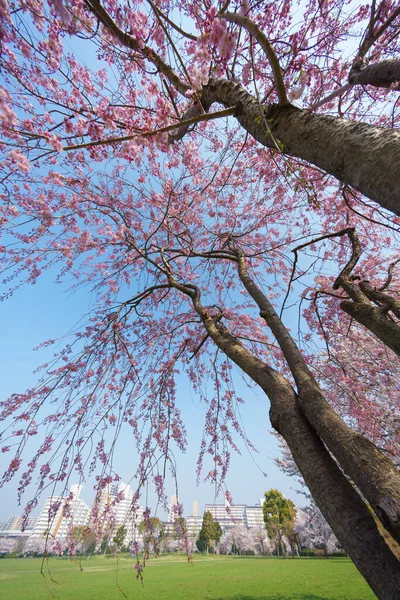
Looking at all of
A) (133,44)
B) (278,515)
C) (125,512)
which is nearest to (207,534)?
(278,515)

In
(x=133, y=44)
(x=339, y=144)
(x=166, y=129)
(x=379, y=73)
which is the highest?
(x=133, y=44)

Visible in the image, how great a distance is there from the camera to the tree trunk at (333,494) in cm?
96

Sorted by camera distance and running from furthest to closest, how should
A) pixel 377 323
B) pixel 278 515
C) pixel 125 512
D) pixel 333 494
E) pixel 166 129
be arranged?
pixel 278 515 → pixel 125 512 → pixel 377 323 → pixel 166 129 → pixel 333 494

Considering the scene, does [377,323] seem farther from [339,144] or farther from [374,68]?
[374,68]

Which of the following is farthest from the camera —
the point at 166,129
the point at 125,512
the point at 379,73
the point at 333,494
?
the point at 125,512

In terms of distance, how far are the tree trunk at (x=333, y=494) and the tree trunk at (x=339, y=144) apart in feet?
4.25

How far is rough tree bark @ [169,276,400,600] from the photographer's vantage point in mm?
959

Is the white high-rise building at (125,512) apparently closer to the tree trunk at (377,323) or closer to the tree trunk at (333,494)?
the tree trunk at (333,494)

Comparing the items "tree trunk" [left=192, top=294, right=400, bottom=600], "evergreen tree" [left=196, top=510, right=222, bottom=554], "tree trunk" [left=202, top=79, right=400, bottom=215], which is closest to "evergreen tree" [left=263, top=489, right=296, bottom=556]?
"evergreen tree" [left=196, top=510, right=222, bottom=554]

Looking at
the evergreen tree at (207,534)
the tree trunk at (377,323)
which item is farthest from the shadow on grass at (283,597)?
the evergreen tree at (207,534)

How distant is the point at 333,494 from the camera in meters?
1.23

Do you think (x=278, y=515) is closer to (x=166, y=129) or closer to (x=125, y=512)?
(x=125, y=512)

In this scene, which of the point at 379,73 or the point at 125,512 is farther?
the point at 125,512

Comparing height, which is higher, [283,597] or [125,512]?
[125,512]
